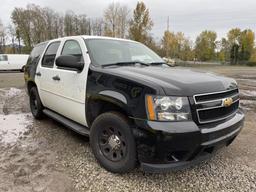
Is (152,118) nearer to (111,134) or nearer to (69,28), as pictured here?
(111,134)

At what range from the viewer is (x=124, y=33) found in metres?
38.9

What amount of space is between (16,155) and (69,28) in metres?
46.8

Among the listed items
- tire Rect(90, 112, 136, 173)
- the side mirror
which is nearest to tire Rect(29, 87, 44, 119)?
the side mirror

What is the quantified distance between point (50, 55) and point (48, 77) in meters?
0.49

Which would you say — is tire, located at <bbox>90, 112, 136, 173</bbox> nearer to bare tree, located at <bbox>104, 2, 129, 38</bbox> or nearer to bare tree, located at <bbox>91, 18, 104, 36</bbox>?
bare tree, located at <bbox>104, 2, 129, 38</bbox>

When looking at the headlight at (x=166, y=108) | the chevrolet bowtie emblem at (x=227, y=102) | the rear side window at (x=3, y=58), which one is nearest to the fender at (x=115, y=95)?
the headlight at (x=166, y=108)

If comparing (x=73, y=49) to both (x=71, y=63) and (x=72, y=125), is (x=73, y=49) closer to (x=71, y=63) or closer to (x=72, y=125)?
(x=71, y=63)

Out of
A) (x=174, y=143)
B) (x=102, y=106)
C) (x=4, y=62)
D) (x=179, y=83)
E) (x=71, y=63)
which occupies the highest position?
(x=4, y=62)

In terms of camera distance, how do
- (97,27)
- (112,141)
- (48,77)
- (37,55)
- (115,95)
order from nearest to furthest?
(115,95) < (112,141) < (48,77) < (37,55) < (97,27)

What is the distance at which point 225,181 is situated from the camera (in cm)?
261

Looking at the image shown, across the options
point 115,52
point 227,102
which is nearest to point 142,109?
point 227,102

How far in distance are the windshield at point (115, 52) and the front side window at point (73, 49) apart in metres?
0.18

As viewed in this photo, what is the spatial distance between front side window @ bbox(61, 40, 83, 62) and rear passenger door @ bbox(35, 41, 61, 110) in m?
0.32

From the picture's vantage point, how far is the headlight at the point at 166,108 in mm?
2186
